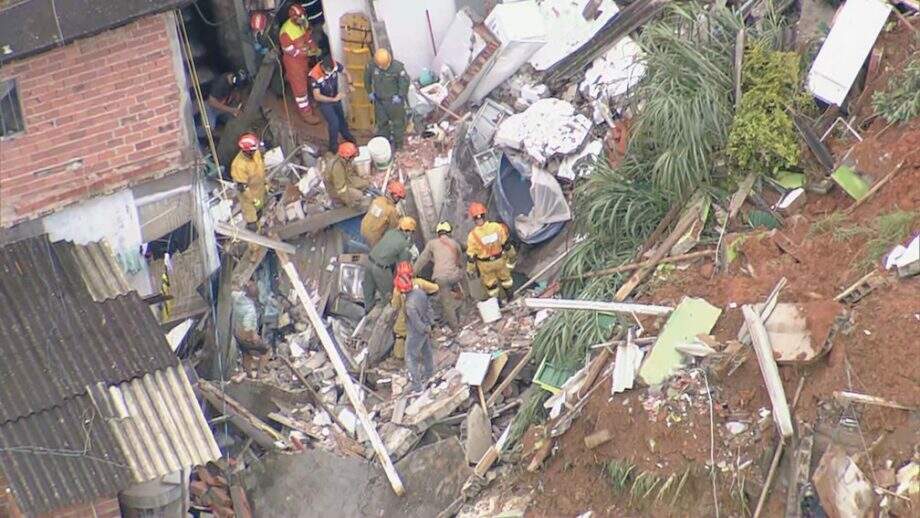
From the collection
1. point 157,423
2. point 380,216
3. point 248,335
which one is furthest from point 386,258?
point 157,423

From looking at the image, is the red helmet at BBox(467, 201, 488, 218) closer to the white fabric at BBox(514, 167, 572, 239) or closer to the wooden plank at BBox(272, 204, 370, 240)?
the white fabric at BBox(514, 167, 572, 239)

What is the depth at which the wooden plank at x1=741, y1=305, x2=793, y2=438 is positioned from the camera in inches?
507

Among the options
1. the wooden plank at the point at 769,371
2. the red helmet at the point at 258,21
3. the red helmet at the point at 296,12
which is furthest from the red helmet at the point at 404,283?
the red helmet at the point at 258,21

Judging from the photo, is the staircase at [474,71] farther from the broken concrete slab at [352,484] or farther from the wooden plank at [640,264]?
the broken concrete slab at [352,484]

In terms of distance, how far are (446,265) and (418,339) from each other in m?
0.96

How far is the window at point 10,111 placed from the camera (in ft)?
45.7

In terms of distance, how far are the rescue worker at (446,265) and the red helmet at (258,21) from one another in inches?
136

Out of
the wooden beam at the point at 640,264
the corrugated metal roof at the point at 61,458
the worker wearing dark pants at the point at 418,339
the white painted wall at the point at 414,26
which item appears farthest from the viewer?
the white painted wall at the point at 414,26

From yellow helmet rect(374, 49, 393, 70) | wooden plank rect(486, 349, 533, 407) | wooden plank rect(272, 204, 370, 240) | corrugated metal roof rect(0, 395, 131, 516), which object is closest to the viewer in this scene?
corrugated metal roof rect(0, 395, 131, 516)

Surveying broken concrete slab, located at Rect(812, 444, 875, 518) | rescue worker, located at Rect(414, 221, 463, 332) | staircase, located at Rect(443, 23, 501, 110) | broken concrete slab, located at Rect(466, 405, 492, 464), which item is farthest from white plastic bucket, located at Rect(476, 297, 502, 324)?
broken concrete slab, located at Rect(812, 444, 875, 518)

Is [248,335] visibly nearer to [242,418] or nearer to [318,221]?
[242,418]

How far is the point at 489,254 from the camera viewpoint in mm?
16391

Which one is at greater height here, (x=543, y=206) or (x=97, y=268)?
(x=97, y=268)

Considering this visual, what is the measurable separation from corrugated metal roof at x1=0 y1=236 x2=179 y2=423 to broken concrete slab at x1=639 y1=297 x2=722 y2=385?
4112 millimetres
